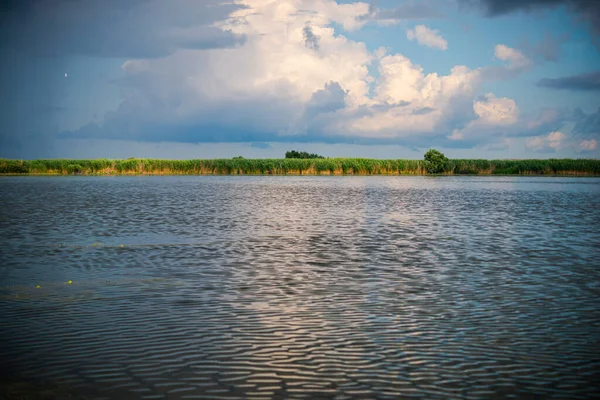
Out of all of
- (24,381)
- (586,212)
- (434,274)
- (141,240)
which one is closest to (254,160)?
(586,212)

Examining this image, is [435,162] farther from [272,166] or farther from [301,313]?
[301,313]

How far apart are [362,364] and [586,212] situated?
28.6m

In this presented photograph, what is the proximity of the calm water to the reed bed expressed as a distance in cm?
8101

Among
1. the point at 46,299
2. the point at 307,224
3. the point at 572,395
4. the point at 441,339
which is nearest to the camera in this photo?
the point at 572,395

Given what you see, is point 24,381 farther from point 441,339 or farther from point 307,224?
point 307,224

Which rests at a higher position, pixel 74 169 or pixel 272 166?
pixel 272 166

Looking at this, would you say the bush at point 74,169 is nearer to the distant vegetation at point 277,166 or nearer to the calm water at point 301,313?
the distant vegetation at point 277,166

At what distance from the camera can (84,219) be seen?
26.2 meters

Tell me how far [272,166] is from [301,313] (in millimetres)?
95386

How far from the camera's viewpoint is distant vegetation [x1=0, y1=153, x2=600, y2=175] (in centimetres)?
10231

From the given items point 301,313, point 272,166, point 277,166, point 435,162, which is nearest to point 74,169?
point 272,166

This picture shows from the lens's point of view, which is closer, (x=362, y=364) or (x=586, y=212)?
(x=362, y=364)

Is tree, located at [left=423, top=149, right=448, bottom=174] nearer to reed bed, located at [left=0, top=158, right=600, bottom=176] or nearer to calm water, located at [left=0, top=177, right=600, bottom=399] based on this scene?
reed bed, located at [left=0, top=158, right=600, bottom=176]

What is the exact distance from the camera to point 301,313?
991 cm
